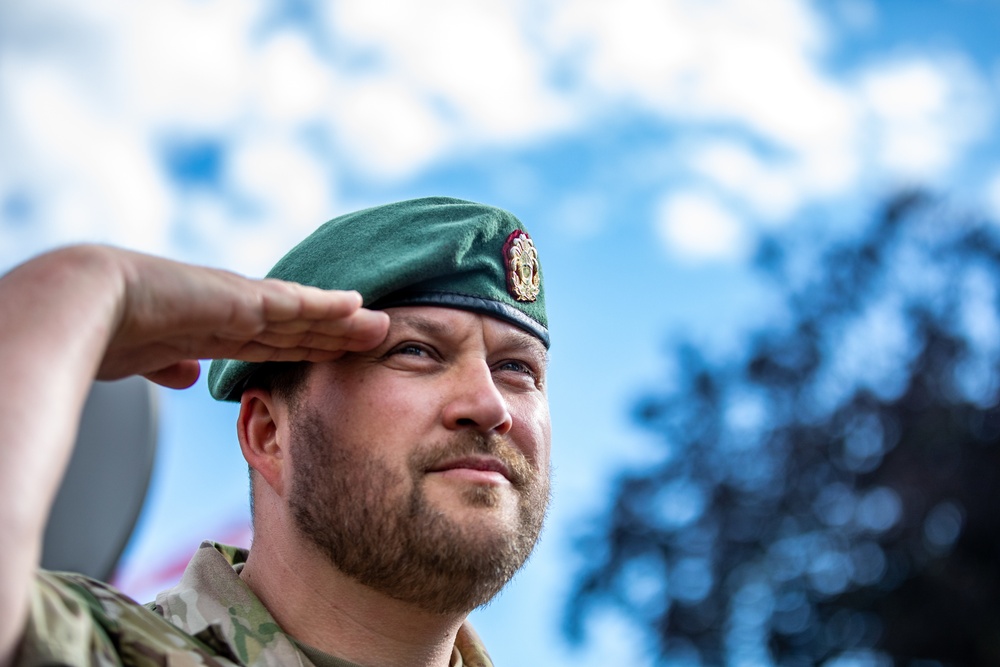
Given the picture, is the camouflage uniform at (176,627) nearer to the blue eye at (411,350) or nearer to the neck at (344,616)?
the neck at (344,616)

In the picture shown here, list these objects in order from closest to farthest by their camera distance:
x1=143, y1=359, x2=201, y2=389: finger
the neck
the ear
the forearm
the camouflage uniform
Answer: the forearm, the camouflage uniform, x1=143, y1=359, x2=201, y2=389: finger, the neck, the ear

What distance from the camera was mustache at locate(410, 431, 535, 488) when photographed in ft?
8.39

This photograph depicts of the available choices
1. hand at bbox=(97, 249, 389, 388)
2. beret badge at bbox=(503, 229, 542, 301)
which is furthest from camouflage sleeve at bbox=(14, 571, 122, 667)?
beret badge at bbox=(503, 229, 542, 301)

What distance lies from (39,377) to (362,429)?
96 cm

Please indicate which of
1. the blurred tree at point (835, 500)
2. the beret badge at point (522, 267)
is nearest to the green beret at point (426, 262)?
the beret badge at point (522, 267)

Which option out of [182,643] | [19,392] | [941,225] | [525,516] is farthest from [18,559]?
[941,225]

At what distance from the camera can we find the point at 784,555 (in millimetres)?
17469

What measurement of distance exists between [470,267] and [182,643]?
1053 mm

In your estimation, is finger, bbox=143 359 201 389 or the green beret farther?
the green beret

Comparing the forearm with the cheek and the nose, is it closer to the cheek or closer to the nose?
the nose

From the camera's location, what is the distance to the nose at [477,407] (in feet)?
8.49

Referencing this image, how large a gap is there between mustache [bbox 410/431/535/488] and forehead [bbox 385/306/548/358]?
253 millimetres

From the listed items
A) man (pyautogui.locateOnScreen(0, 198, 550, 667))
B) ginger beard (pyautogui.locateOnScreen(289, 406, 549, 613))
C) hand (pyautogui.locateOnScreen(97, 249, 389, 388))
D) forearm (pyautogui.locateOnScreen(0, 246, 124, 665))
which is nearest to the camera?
forearm (pyautogui.locateOnScreen(0, 246, 124, 665))

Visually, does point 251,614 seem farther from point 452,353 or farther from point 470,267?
point 470,267
